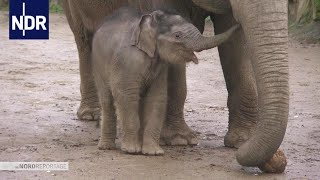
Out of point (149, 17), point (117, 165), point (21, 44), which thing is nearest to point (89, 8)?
point (149, 17)

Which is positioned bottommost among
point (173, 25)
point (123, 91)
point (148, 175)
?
point (148, 175)

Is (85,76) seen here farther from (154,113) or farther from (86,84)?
(154,113)

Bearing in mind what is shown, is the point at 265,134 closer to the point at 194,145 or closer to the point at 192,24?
the point at 192,24

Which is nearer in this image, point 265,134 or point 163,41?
point 265,134

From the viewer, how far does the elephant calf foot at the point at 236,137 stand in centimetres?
770

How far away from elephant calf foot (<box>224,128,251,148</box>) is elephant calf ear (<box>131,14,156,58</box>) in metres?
1.13

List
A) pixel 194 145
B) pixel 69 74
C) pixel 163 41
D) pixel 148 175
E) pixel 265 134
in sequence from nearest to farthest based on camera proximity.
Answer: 1. pixel 265 134
2. pixel 148 175
3. pixel 163 41
4. pixel 194 145
5. pixel 69 74

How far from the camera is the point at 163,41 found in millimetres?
7039

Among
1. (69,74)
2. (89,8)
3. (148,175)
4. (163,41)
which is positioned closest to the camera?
(148,175)

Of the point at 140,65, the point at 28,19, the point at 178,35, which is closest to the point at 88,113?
the point at 140,65

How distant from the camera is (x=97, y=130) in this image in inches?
342

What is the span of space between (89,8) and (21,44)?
8293 millimetres

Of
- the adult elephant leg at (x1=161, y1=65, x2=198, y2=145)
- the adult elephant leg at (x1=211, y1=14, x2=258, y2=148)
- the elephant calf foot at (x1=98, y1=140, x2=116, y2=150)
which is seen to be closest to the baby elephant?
the elephant calf foot at (x1=98, y1=140, x2=116, y2=150)

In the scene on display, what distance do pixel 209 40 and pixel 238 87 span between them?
3.40ft
